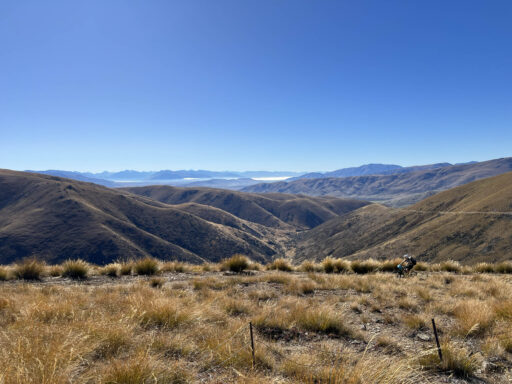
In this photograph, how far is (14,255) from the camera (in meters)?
92.4

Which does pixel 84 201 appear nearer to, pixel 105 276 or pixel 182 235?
pixel 182 235

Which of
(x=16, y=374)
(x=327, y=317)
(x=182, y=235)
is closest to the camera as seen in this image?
(x=16, y=374)

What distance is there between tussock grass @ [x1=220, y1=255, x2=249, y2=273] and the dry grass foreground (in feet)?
10.7

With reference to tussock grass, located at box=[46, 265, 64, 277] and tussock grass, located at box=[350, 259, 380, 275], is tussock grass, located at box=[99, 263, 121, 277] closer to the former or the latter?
tussock grass, located at box=[46, 265, 64, 277]

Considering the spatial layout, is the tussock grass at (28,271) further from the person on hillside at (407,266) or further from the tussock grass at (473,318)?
the person on hillside at (407,266)

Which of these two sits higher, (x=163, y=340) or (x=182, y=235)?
(x=163, y=340)

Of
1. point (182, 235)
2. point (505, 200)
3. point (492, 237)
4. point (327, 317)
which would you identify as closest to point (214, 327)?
point (327, 317)

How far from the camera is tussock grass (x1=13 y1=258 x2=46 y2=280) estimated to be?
920 cm

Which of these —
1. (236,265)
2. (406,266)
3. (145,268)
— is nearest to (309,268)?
(236,265)

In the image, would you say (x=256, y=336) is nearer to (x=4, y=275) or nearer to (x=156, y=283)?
(x=156, y=283)

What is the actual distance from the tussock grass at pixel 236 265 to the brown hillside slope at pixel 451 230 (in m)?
68.1

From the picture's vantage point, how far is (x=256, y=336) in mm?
4773

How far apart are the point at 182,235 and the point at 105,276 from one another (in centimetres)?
12043

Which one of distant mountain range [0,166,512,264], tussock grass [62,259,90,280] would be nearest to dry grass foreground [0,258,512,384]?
tussock grass [62,259,90,280]
